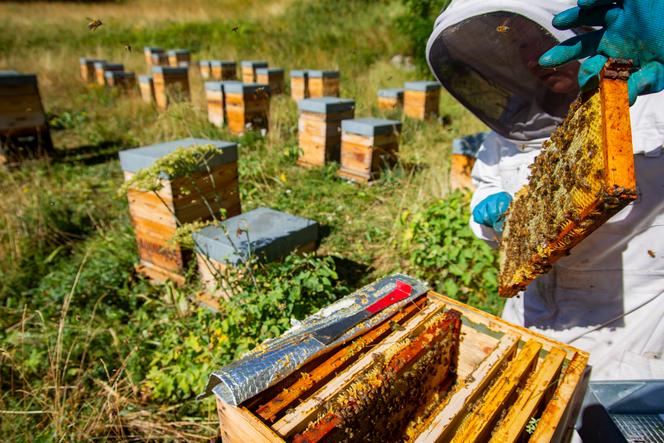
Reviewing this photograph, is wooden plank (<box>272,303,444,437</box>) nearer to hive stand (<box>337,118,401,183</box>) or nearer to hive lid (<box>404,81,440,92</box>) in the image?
hive stand (<box>337,118,401,183</box>)

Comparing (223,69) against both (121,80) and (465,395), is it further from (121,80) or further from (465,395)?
(465,395)

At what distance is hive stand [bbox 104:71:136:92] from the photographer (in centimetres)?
1164

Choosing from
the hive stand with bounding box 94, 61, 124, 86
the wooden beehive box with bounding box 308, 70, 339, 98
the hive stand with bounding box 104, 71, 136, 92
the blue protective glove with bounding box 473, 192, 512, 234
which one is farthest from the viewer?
the hive stand with bounding box 94, 61, 124, 86

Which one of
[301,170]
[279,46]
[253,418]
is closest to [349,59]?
[279,46]

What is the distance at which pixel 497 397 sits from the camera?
1129 mm

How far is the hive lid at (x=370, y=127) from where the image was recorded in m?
5.55

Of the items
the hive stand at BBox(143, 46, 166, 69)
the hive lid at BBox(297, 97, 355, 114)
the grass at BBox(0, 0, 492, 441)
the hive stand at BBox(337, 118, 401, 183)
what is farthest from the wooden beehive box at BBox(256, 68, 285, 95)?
the hive stand at BBox(143, 46, 166, 69)

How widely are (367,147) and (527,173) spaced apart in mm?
3847

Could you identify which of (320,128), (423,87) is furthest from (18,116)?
(423,87)

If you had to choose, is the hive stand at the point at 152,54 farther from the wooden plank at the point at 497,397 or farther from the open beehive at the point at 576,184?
the wooden plank at the point at 497,397

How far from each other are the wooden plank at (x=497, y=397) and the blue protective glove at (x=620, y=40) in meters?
0.84

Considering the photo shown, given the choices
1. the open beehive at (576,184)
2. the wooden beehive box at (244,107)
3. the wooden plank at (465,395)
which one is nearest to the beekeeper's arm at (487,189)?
the open beehive at (576,184)

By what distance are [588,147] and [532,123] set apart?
2.89 ft

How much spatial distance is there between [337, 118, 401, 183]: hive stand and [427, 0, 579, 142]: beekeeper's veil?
140 inches
